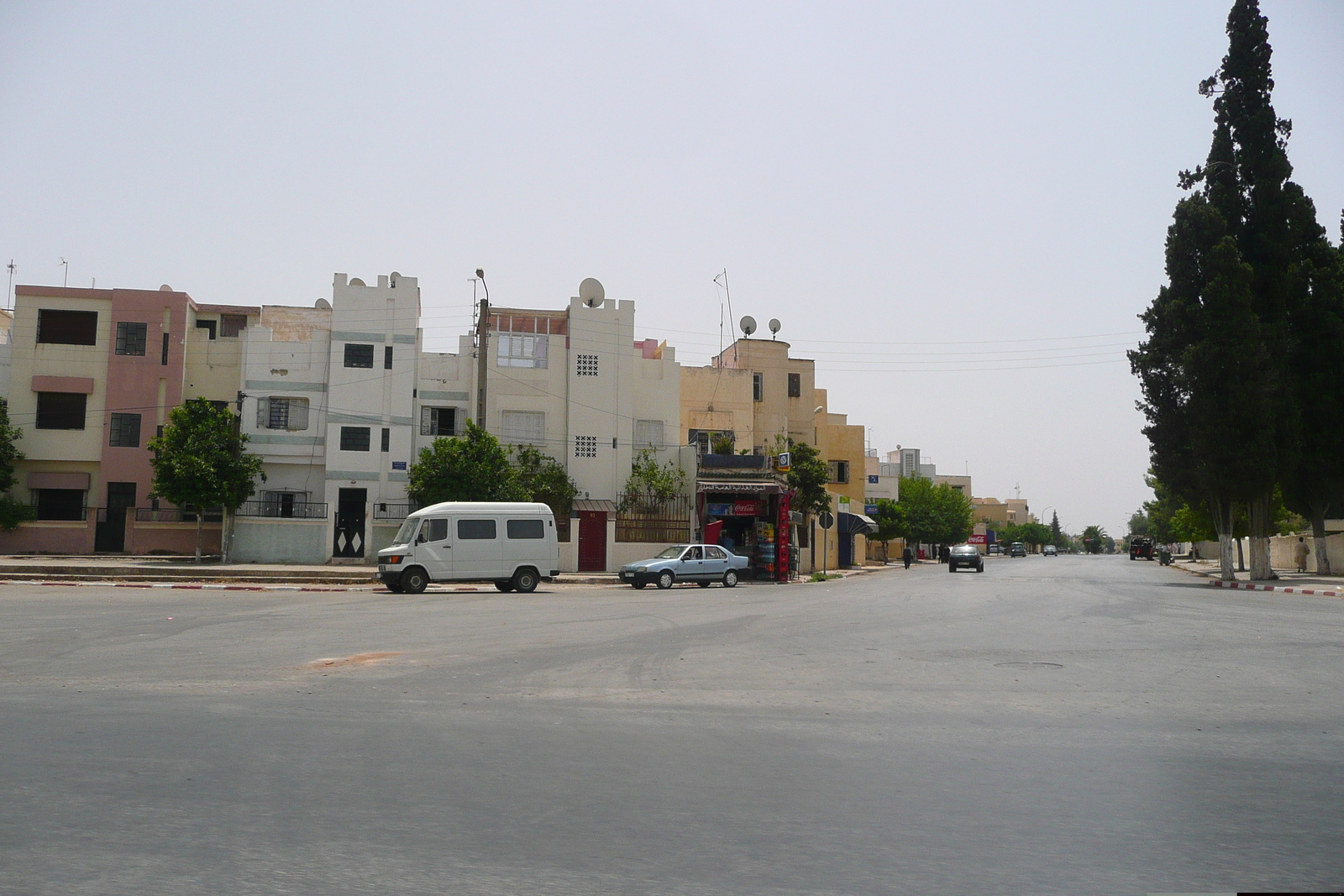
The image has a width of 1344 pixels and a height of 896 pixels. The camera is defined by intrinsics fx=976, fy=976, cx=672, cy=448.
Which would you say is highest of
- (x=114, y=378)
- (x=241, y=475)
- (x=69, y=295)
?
(x=69, y=295)

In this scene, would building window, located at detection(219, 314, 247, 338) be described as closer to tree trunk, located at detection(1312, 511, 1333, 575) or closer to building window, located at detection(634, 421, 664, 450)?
building window, located at detection(634, 421, 664, 450)

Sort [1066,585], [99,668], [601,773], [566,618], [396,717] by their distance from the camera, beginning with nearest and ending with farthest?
[601,773] < [396,717] < [99,668] < [566,618] < [1066,585]

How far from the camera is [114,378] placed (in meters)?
43.7

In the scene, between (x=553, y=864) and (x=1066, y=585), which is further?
(x=1066, y=585)

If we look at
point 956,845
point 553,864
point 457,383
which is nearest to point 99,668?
point 553,864

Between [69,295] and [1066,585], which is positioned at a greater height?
[69,295]

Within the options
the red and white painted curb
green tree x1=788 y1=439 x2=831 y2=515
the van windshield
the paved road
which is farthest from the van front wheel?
green tree x1=788 y1=439 x2=831 y2=515

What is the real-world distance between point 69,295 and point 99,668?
40244 mm

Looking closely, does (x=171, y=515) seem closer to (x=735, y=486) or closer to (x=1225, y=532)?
(x=735, y=486)

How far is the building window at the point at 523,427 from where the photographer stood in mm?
45062

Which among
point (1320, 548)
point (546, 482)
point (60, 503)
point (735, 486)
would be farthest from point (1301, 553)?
point (60, 503)

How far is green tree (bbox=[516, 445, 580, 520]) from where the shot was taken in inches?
1665

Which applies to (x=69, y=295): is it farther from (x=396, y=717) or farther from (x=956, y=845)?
(x=956, y=845)

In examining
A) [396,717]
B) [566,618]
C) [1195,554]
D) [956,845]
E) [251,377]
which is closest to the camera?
[956,845]
